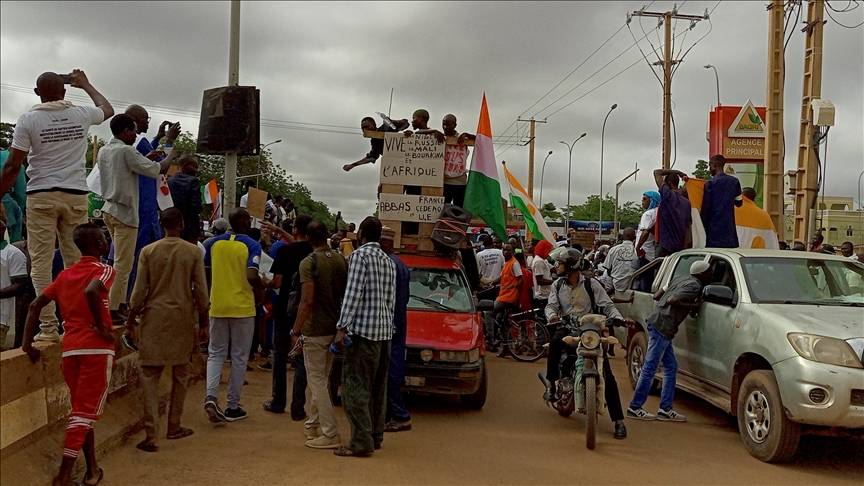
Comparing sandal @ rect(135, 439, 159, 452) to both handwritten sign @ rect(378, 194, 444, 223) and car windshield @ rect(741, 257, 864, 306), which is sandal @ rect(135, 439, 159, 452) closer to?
handwritten sign @ rect(378, 194, 444, 223)

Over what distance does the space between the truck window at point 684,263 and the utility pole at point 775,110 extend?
8.39 metres

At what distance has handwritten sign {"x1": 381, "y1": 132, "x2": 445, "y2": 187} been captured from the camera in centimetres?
943

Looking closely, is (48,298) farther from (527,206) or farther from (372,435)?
(527,206)

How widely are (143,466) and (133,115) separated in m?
3.13

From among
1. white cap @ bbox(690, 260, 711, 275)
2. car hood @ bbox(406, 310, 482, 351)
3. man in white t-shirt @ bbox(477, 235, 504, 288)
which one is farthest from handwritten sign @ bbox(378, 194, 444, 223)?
man in white t-shirt @ bbox(477, 235, 504, 288)

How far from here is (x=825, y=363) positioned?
5938mm

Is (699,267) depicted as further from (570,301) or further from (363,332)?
(363,332)

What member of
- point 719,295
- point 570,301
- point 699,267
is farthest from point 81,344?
point 699,267

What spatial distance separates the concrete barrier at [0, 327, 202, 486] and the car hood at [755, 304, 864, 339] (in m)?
6.05

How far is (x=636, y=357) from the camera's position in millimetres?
9375

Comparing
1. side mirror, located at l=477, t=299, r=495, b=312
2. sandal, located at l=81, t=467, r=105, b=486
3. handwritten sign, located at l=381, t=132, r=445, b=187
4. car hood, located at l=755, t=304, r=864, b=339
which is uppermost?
handwritten sign, located at l=381, t=132, r=445, b=187

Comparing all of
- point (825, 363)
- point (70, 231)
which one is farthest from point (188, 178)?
point (825, 363)

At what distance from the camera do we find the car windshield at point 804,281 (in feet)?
23.4

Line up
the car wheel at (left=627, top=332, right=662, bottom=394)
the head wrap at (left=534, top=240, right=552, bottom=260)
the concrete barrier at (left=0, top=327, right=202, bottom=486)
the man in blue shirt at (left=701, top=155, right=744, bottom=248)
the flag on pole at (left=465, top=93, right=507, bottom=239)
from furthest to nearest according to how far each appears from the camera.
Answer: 1. the head wrap at (left=534, top=240, right=552, bottom=260)
2. the man in blue shirt at (left=701, top=155, right=744, bottom=248)
3. the flag on pole at (left=465, top=93, right=507, bottom=239)
4. the car wheel at (left=627, top=332, right=662, bottom=394)
5. the concrete barrier at (left=0, top=327, right=202, bottom=486)
